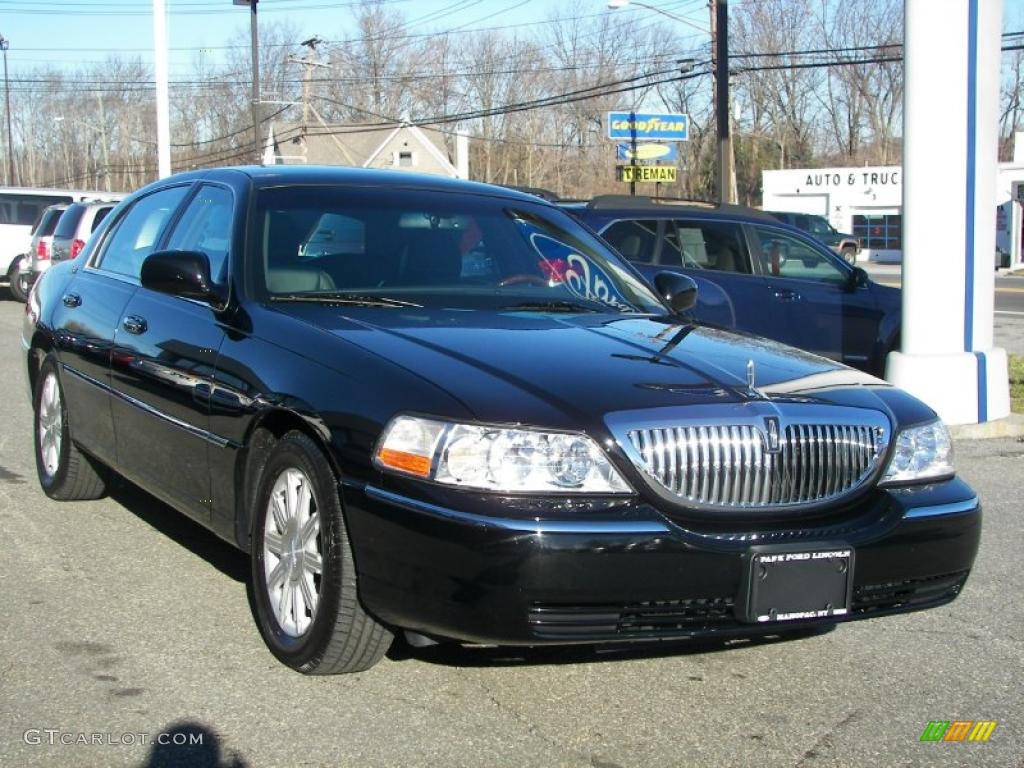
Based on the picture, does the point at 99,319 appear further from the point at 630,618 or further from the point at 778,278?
the point at 778,278

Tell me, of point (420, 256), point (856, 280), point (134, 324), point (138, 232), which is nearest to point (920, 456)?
point (420, 256)

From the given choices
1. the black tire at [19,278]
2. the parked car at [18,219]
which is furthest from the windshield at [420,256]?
the parked car at [18,219]

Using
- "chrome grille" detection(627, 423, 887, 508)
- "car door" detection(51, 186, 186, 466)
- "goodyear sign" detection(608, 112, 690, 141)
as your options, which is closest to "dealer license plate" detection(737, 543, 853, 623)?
"chrome grille" detection(627, 423, 887, 508)

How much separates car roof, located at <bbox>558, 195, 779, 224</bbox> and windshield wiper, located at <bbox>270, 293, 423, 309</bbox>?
705 centimetres

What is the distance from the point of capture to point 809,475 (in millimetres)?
3717

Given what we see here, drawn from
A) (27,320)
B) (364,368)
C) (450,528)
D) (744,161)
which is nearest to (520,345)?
(364,368)

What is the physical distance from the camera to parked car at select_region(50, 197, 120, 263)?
18.7 metres

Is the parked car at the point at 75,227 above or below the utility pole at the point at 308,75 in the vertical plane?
below

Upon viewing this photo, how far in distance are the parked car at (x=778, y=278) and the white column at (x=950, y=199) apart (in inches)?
77.7

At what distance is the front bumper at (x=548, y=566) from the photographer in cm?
338

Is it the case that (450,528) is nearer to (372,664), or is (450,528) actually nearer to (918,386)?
(372,664)

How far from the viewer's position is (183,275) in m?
4.65

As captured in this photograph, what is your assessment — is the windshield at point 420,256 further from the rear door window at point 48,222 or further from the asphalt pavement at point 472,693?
the rear door window at point 48,222

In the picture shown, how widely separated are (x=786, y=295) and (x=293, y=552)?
8222 mm
